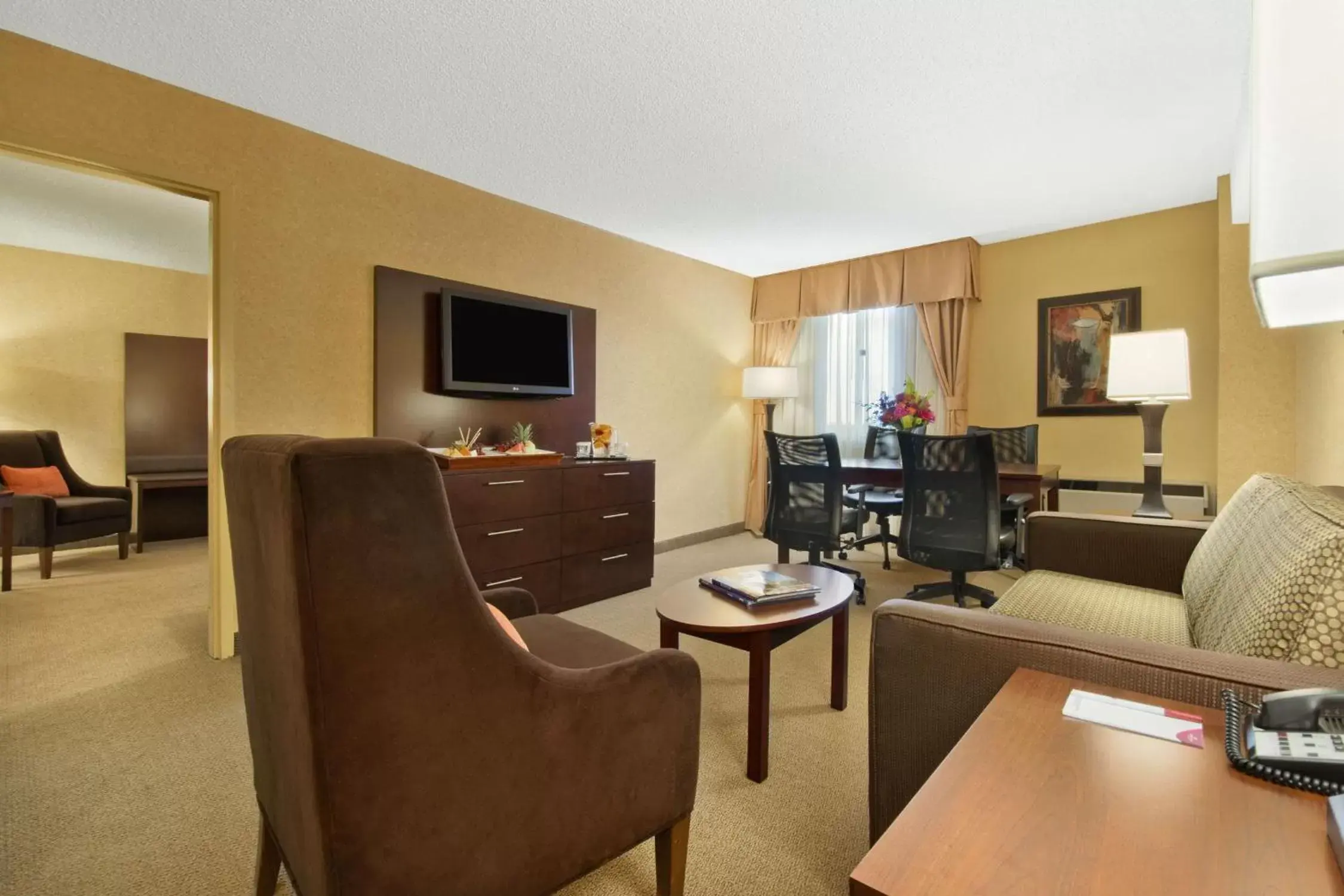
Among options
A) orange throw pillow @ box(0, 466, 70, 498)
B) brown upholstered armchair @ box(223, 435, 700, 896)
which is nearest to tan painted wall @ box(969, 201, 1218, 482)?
brown upholstered armchair @ box(223, 435, 700, 896)

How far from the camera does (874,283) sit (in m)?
5.41

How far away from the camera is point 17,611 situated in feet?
11.1

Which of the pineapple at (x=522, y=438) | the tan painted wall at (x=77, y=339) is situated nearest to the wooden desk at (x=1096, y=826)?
the pineapple at (x=522, y=438)

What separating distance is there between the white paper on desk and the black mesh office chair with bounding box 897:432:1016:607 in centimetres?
222

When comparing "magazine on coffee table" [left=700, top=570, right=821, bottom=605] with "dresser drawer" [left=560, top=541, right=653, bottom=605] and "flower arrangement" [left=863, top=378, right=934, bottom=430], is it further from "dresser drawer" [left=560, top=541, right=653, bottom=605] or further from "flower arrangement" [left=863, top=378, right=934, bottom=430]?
"flower arrangement" [left=863, top=378, right=934, bottom=430]

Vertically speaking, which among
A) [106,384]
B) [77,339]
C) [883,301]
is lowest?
[106,384]

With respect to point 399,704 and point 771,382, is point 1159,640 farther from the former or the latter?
point 771,382

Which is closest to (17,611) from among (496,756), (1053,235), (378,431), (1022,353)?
(378,431)

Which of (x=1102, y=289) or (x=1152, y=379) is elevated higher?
(x=1102, y=289)

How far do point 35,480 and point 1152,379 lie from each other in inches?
282

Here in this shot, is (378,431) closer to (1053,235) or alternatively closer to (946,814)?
(946,814)

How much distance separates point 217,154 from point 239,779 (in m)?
2.62

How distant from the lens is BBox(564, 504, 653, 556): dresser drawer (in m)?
3.59

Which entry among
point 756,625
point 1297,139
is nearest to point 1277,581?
point 1297,139
